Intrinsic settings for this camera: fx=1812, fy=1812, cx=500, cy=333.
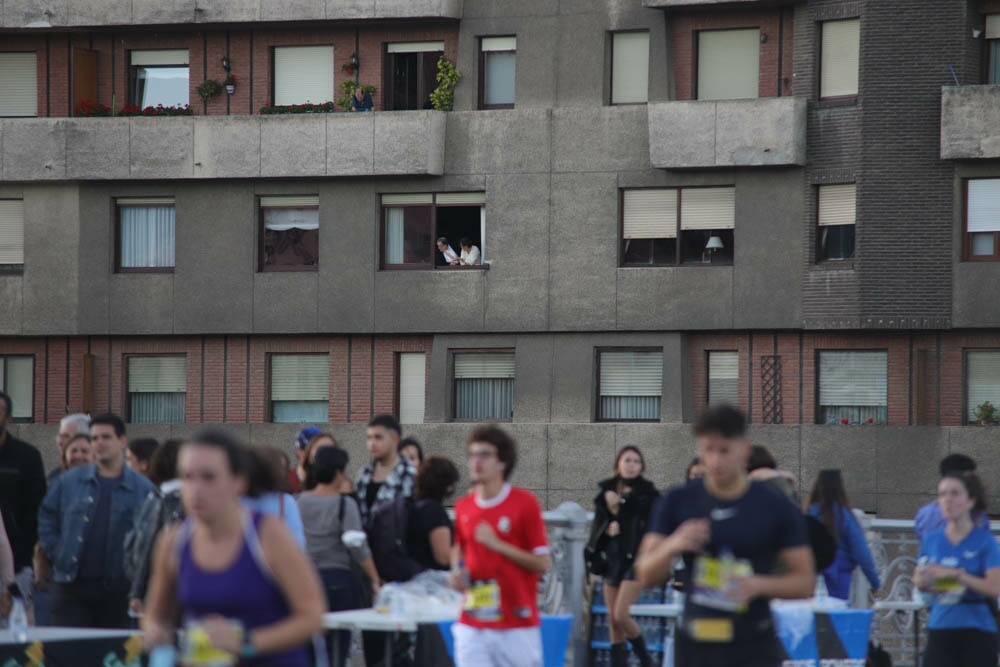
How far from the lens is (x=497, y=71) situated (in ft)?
122

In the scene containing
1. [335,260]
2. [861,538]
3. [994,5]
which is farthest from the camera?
[335,260]

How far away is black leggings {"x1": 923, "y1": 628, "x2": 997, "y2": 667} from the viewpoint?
10.8 metres

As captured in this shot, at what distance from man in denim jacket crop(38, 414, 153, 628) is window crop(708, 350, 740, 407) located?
2538cm

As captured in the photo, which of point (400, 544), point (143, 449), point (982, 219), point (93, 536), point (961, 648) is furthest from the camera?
point (982, 219)

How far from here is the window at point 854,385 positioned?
117 ft

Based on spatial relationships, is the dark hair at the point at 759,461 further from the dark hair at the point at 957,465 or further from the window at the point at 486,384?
→ the window at the point at 486,384

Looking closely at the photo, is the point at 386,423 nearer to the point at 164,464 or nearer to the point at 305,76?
the point at 164,464

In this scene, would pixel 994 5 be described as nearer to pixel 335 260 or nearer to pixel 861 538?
pixel 335 260

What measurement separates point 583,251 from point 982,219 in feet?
25.5

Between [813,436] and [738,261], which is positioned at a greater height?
[738,261]

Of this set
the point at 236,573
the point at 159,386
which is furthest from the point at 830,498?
the point at 159,386

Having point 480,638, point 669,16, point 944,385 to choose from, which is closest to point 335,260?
point 669,16

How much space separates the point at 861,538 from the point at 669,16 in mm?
24818

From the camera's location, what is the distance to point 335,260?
37.6 metres
